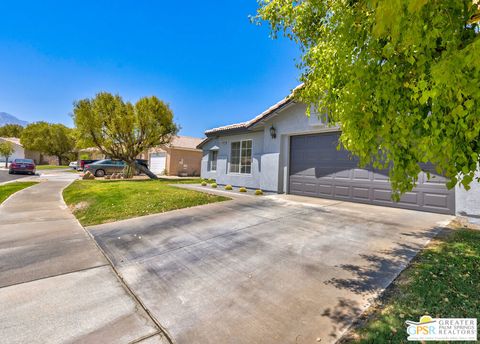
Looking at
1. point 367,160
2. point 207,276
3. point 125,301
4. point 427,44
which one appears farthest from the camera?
point 207,276

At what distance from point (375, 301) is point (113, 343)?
2.81 metres

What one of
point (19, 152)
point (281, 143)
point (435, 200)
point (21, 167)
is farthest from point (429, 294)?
point (19, 152)

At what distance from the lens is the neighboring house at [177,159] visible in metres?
24.7

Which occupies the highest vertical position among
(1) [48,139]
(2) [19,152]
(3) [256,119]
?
(1) [48,139]

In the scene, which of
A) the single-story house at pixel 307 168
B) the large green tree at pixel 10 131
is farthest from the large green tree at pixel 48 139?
the single-story house at pixel 307 168

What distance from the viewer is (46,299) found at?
278 centimetres

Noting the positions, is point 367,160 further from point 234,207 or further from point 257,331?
point 234,207

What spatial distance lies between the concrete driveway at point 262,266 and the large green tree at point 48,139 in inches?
1761

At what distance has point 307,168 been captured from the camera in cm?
961

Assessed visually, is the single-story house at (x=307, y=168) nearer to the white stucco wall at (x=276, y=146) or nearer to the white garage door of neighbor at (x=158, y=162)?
the white stucco wall at (x=276, y=146)

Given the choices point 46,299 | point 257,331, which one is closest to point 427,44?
point 257,331

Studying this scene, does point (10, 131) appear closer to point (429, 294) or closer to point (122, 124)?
point (122, 124)

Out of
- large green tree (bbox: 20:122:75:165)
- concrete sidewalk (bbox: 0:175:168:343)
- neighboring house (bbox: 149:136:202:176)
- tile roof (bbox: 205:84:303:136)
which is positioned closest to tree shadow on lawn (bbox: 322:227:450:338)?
concrete sidewalk (bbox: 0:175:168:343)

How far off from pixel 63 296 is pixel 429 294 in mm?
4446
